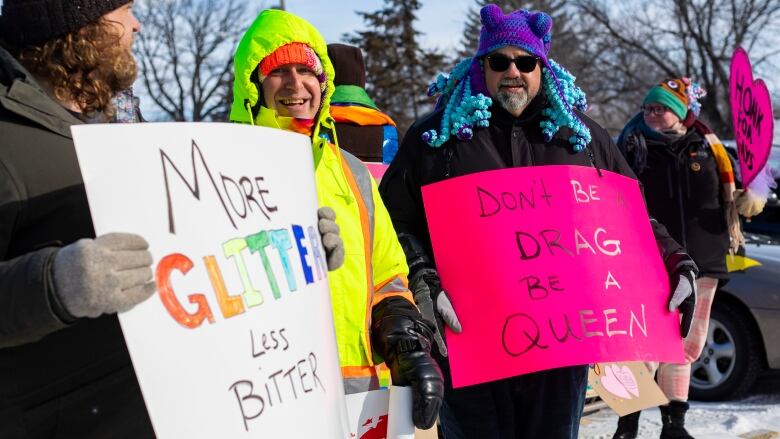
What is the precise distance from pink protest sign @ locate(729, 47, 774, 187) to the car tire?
110 centimetres

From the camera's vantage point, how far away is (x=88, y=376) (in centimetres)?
139

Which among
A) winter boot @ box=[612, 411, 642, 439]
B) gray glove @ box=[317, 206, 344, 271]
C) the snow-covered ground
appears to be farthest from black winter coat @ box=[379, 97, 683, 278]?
the snow-covered ground

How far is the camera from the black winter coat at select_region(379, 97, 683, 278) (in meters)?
2.69

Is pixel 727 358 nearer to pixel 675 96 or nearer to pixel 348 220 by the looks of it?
pixel 675 96

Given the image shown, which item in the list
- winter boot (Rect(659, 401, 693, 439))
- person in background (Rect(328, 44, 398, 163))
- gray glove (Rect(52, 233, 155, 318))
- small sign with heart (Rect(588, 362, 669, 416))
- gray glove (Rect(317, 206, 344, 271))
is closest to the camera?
gray glove (Rect(52, 233, 155, 318))

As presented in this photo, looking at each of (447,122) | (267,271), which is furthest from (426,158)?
(267,271)

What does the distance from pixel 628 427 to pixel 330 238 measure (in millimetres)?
3095

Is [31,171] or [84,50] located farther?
[84,50]

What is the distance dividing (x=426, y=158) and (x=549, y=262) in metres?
0.57

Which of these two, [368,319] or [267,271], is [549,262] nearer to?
[368,319]

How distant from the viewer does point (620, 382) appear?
10.8ft

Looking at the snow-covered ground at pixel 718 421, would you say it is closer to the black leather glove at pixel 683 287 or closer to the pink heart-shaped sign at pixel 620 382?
the pink heart-shaped sign at pixel 620 382

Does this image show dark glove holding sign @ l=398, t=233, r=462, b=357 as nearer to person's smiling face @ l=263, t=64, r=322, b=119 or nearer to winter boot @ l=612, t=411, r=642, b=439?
person's smiling face @ l=263, t=64, r=322, b=119

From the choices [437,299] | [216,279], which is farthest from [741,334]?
[216,279]
